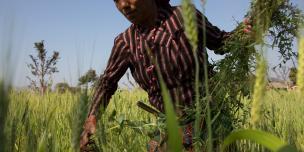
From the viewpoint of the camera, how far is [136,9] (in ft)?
5.70

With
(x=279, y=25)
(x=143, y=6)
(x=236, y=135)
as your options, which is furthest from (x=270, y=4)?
(x=143, y=6)

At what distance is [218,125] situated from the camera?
148 cm

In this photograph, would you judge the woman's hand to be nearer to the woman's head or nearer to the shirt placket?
the shirt placket

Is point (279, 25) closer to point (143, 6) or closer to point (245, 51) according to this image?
point (245, 51)

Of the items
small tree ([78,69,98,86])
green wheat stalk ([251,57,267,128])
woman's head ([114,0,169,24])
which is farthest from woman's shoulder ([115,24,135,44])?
green wheat stalk ([251,57,267,128])

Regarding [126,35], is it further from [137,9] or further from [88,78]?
[88,78]

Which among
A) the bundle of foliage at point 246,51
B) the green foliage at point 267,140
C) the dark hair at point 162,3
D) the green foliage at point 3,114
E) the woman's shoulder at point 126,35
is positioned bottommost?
the green foliage at point 267,140

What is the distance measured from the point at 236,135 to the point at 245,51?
0.59m

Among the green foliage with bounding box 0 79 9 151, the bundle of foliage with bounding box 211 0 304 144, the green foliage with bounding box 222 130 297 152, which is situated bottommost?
the green foliage with bounding box 222 130 297 152

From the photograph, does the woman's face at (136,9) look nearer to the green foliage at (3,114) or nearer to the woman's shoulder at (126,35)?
the woman's shoulder at (126,35)

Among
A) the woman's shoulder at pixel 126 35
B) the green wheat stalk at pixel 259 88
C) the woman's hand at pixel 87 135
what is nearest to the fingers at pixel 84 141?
the woman's hand at pixel 87 135

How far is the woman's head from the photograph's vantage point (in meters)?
1.73

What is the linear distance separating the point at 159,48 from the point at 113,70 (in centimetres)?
27

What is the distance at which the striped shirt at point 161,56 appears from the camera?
69.7 inches
